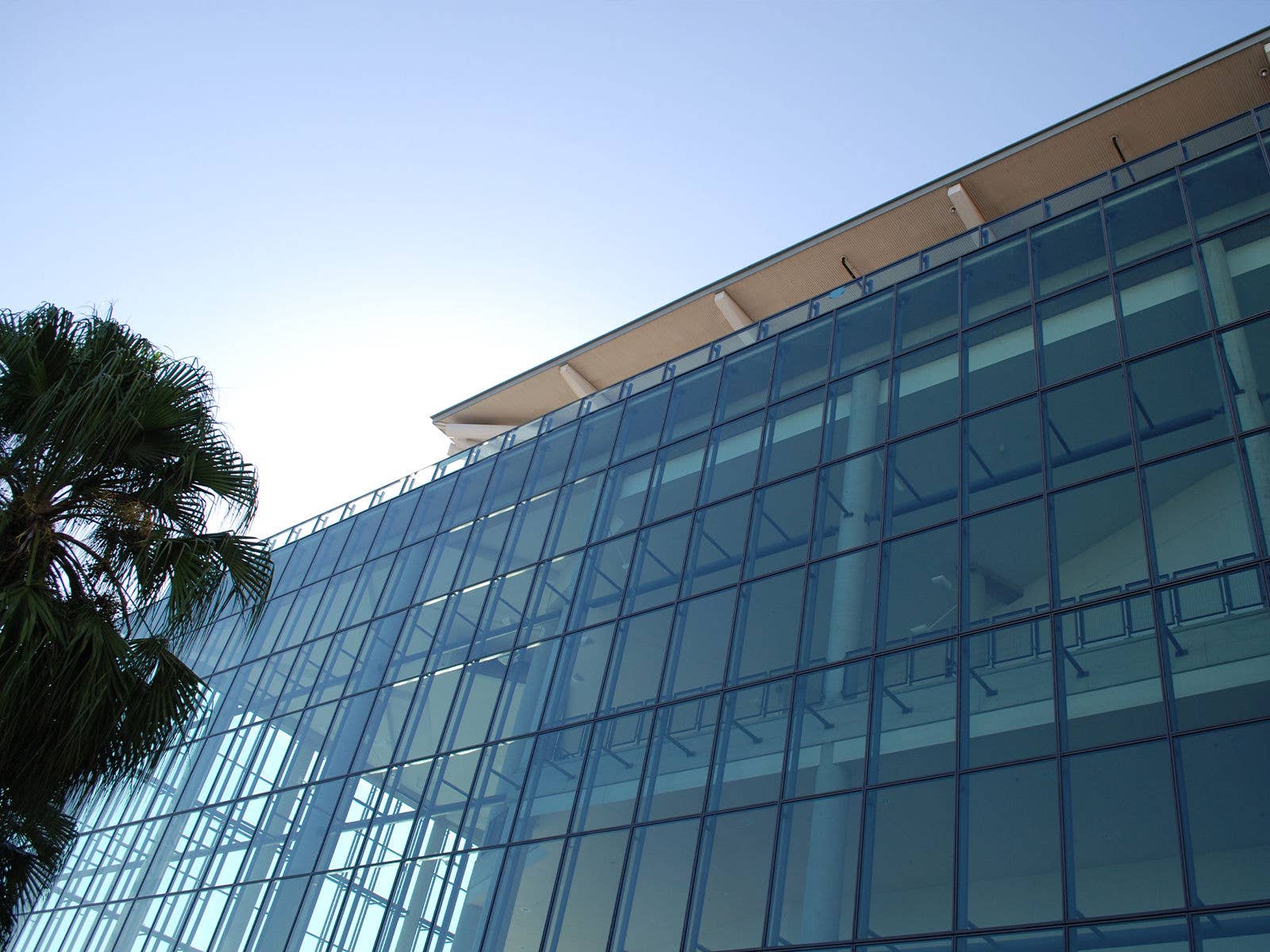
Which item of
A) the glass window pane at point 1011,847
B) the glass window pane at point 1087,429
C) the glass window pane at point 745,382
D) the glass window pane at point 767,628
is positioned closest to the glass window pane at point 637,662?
the glass window pane at point 767,628

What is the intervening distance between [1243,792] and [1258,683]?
1395 mm

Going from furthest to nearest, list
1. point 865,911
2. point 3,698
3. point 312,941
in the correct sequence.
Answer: point 312,941, point 865,911, point 3,698

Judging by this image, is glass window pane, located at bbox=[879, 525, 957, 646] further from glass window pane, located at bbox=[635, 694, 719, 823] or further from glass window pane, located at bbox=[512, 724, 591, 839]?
glass window pane, located at bbox=[512, 724, 591, 839]

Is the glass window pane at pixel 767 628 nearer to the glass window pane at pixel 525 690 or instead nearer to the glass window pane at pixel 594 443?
the glass window pane at pixel 525 690

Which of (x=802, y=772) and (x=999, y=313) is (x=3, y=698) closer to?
(x=802, y=772)

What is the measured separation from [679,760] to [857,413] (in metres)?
6.68

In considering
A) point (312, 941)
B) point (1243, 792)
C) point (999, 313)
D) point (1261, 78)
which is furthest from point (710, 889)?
point (1261, 78)

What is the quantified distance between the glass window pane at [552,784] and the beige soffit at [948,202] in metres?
13.4

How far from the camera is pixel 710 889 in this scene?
15852mm

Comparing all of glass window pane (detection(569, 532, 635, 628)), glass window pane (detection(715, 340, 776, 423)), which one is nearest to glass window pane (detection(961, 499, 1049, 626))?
glass window pane (detection(715, 340, 776, 423))

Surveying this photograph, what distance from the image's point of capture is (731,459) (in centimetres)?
2173

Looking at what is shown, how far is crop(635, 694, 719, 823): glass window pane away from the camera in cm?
1731

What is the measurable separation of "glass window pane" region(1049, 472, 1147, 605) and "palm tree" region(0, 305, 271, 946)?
9982 mm

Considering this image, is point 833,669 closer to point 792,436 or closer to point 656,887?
point 656,887
